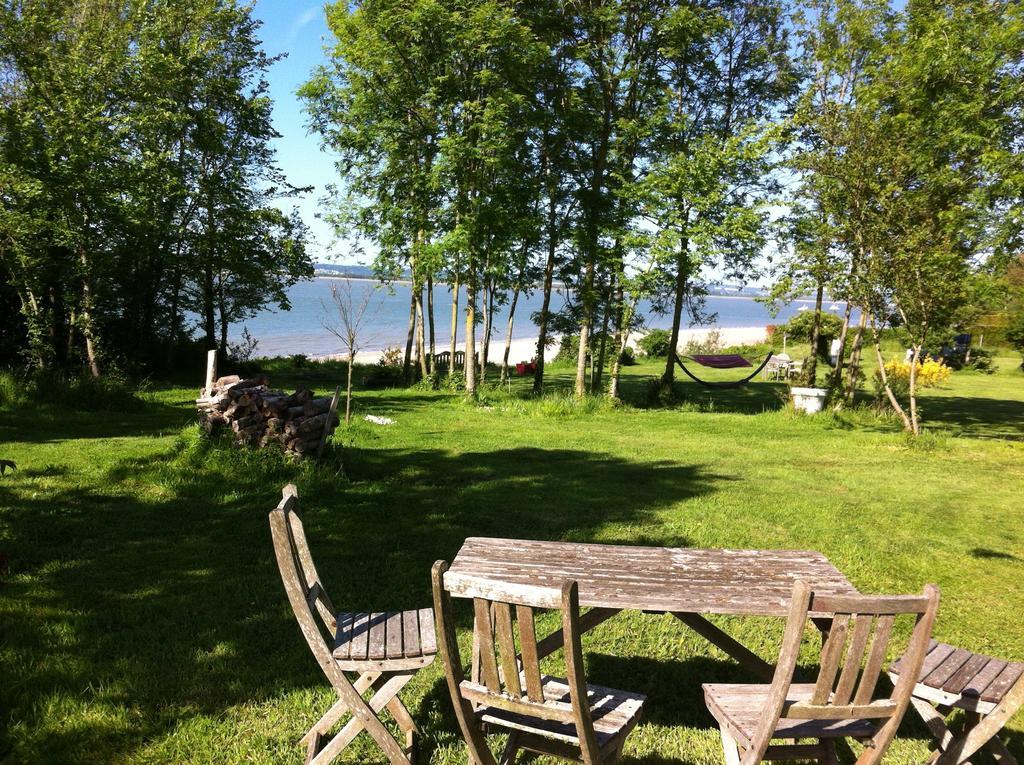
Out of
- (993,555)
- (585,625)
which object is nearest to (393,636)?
(585,625)

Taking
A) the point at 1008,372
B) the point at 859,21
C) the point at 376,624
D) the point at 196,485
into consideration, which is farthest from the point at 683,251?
the point at 1008,372

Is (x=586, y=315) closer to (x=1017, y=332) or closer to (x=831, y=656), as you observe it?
(x=831, y=656)

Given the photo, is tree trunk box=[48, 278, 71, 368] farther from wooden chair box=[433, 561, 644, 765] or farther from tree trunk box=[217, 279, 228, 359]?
wooden chair box=[433, 561, 644, 765]

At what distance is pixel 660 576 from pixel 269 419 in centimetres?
603

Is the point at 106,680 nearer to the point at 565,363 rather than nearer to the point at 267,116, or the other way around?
the point at 267,116

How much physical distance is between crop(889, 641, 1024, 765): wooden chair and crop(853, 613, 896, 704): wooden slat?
0.48 m

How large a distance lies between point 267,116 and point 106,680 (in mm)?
18502

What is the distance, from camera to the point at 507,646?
2299mm

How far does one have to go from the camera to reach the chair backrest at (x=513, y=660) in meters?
2.13

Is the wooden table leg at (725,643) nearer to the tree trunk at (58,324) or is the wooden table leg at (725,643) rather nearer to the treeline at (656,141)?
the treeline at (656,141)

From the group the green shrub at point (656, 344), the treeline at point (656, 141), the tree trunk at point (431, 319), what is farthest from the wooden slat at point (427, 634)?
the green shrub at point (656, 344)

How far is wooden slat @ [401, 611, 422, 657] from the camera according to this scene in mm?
2920

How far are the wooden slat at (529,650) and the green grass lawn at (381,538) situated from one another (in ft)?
3.49

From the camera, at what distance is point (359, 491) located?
7461 mm
